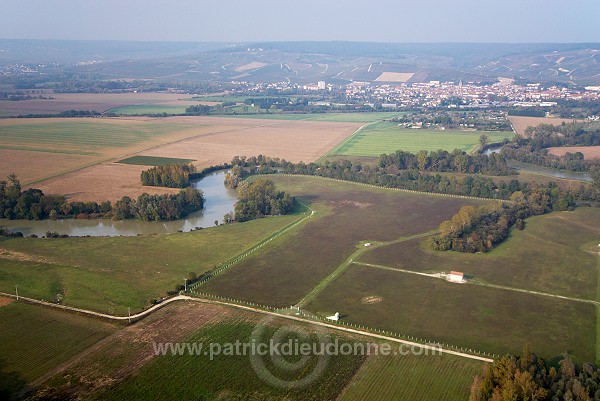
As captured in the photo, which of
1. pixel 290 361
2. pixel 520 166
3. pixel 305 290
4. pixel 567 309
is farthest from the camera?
pixel 520 166

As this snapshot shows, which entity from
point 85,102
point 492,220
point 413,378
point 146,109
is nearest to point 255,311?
point 413,378

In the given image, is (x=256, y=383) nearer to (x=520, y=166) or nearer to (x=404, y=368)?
(x=404, y=368)

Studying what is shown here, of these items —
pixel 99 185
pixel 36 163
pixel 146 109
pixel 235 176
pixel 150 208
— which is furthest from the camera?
pixel 146 109

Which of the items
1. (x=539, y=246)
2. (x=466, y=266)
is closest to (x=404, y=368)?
(x=466, y=266)

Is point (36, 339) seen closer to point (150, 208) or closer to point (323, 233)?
point (150, 208)

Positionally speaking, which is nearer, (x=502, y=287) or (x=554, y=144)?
(x=502, y=287)
